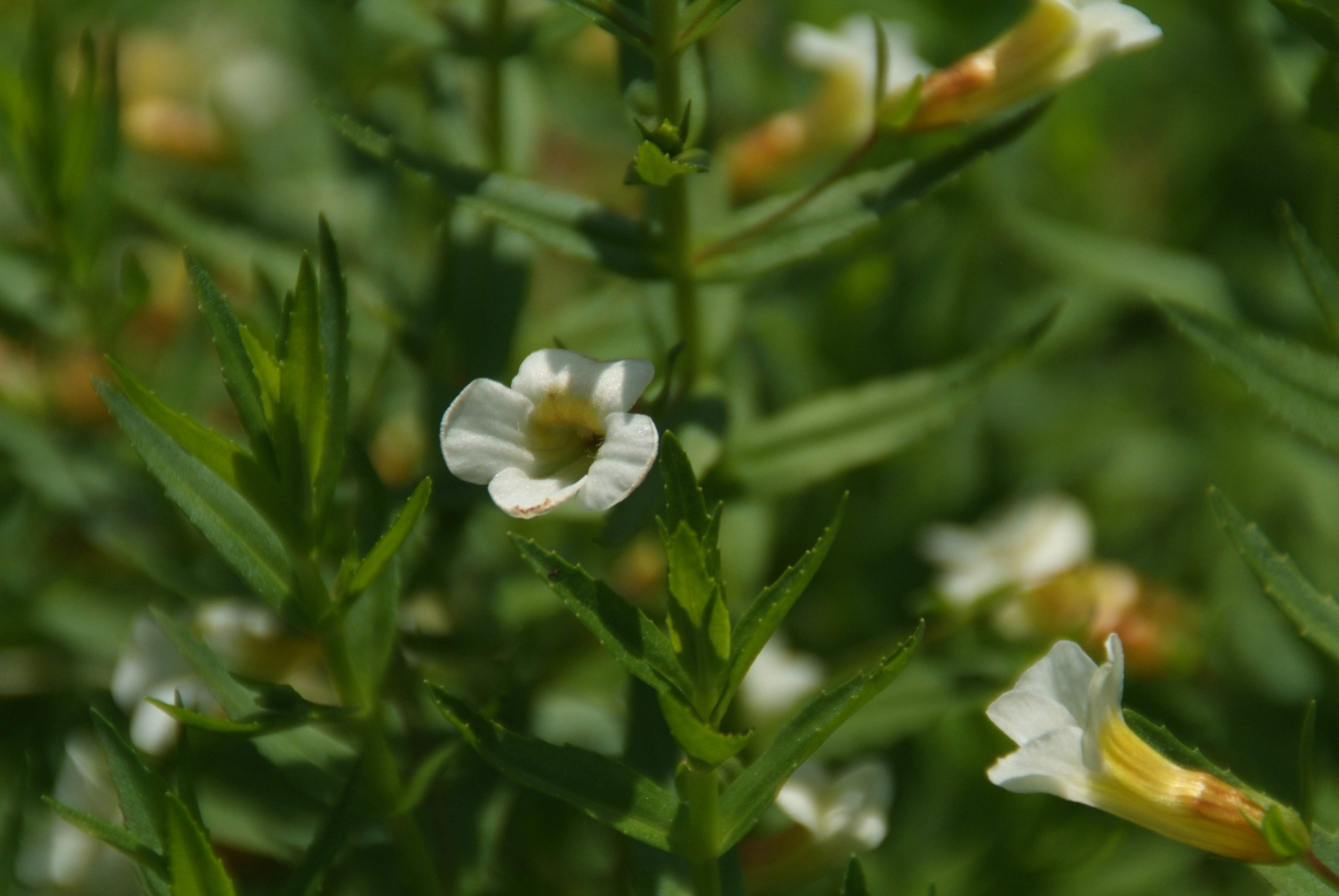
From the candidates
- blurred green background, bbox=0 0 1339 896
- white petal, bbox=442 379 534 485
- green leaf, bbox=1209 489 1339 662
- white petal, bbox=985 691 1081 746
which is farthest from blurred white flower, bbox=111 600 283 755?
green leaf, bbox=1209 489 1339 662

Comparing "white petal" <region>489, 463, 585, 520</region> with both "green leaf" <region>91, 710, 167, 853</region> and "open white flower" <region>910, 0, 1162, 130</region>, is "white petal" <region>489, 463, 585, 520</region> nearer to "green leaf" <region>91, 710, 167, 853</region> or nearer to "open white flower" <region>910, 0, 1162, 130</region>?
"green leaf" <region>91, 710, 167, 853</region>

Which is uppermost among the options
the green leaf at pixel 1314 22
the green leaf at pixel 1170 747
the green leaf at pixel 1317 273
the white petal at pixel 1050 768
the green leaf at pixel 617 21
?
the green leaf at pixel 1314 22

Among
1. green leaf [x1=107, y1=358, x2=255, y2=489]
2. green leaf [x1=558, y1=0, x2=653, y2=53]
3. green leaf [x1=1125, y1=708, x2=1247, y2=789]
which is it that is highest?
green leaf [x1=558, y1=0, x2=653, y2=53]

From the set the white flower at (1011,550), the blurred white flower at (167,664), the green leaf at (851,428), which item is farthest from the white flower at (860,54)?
the blurred white flower at (167,664)

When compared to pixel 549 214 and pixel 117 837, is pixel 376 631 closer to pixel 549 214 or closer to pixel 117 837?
pixel 117 837

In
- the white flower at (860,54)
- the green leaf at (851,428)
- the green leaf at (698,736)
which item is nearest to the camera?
the green leaf at (698,736)

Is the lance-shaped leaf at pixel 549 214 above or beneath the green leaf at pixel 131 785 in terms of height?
above

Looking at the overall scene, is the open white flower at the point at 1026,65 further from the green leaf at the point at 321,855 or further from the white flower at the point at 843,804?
the green leaf at the point at 321,855
